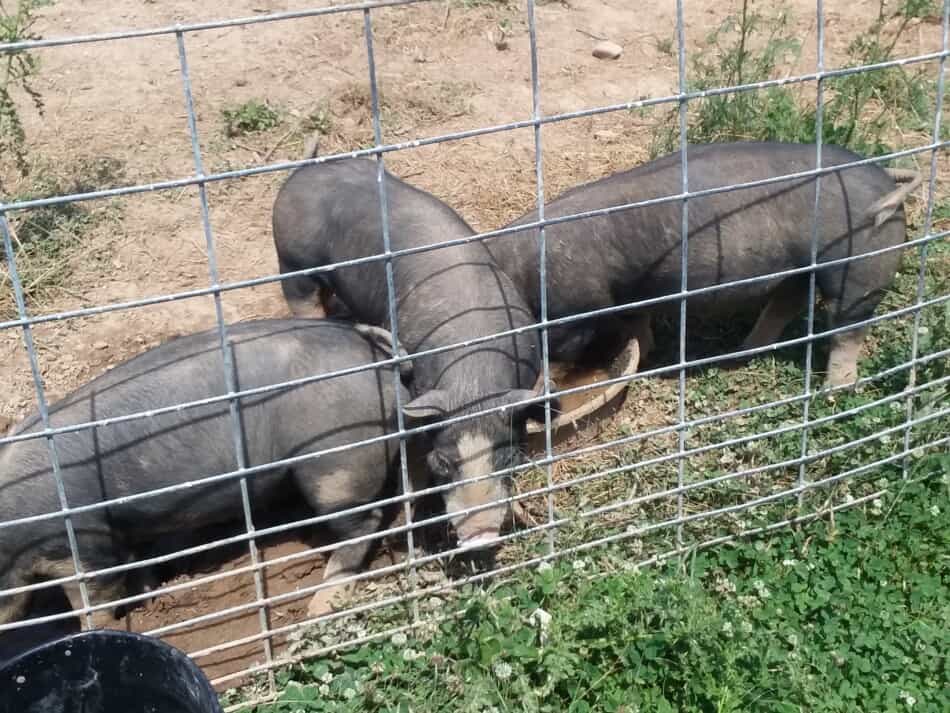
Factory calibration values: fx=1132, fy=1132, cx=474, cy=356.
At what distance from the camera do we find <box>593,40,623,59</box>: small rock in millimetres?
8453

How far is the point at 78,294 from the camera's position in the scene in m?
6.02

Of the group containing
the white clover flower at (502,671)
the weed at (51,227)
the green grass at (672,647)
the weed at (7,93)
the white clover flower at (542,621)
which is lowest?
the green grass at (672,647)

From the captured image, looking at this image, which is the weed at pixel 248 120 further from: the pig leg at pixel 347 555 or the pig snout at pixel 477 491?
the pig snout at pixel 477 491

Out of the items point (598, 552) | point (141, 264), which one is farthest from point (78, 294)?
point (598, 552)

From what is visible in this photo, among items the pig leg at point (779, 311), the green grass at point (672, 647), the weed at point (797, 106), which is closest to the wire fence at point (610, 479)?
the green grass at point (672, 647)

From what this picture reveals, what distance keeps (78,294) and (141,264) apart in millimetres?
413

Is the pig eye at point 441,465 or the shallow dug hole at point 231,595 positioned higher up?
the pig eye at point 441,465

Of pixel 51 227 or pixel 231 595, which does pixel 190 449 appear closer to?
pixel 231 595

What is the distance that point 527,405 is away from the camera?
4.08 m

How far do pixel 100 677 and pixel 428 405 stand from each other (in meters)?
1.63

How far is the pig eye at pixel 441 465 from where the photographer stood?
173 inches

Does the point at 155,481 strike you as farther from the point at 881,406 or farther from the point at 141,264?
the point at 881,406

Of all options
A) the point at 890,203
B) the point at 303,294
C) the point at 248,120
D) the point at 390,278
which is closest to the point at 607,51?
the point at 248,120

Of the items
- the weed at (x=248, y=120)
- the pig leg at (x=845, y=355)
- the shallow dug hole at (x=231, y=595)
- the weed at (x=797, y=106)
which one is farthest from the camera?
the weed at (x=248, y=120)
